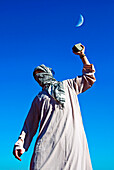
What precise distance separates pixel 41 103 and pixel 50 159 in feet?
3.77

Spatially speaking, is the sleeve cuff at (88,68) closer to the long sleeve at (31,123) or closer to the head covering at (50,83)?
the head covering at (50,83)

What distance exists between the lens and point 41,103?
18.4 feet

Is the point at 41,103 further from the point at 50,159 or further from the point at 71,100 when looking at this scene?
the point at 50,159

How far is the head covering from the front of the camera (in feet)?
18.2

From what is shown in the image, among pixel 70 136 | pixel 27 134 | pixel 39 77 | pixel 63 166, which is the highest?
pixel 39 77

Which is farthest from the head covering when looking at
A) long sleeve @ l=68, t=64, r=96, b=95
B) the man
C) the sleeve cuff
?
the sleeve cuff

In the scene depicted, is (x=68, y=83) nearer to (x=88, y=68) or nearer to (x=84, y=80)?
(x=84, y=80)

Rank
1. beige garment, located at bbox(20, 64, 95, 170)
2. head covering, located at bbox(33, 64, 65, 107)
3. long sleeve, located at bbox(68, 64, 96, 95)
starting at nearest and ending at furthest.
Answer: beige garment, located at bbox(20, 64, 95, 170) < head covering, located at bbox(33, 64, 65, 107) < long sleeve, located at bbox(68, 64, 96, 95)

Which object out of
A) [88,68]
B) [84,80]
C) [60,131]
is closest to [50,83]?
[84,80]

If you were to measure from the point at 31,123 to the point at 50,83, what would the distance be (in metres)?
0.87

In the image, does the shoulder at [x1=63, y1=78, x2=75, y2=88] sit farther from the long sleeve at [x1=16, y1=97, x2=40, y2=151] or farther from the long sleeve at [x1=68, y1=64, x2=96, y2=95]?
the long sleeve at [x1=16, y1=97, x2=40, y2=151]

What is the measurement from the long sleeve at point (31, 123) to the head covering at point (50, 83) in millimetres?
351

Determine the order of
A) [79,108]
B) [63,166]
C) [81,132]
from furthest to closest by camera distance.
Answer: [79,108], [81,132], [63,166]

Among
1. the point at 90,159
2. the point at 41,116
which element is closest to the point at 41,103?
the point at 41,116
